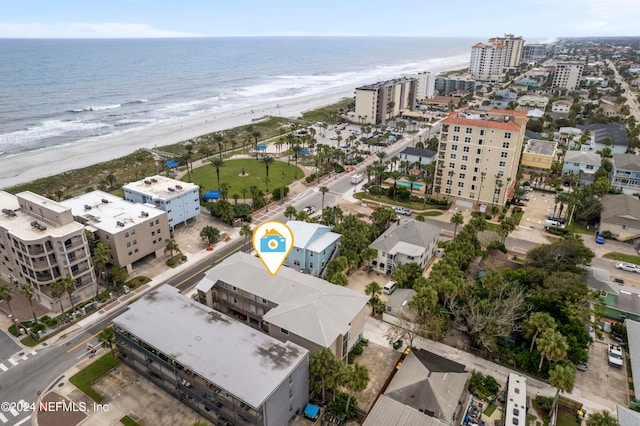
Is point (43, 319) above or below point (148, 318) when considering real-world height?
below

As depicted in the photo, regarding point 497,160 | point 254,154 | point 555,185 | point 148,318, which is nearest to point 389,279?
point 148,318

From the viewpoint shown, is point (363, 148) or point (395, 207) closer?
point (395, 207)

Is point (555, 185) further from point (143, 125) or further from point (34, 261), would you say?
point (143, 125)

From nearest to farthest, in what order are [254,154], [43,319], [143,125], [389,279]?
[43,319] < [389,279] < [254,154] < [143,125]

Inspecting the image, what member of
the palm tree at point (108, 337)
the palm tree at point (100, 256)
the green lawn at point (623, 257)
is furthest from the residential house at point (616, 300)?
the palm tree at point (100, 256)

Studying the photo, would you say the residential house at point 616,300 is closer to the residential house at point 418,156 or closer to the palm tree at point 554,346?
the palm tree at point 554,346

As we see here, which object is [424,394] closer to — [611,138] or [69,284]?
[69,284]

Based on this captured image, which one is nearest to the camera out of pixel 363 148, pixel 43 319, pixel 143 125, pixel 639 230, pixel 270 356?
pixel 270 356

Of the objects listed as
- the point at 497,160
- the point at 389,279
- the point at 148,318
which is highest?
the point at 497,160
